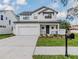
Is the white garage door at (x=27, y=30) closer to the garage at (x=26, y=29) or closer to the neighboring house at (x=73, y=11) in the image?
the garage at (x=26, y=29)

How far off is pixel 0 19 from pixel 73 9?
13.3 ft

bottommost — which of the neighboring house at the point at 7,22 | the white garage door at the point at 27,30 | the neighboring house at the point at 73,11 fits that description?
the white garage door at the point at 27,30

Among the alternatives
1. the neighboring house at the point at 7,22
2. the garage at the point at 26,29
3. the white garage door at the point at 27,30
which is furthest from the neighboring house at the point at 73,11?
the white garage door at the point at 27,30

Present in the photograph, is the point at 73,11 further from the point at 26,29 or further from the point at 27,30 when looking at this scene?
the point at 26,29

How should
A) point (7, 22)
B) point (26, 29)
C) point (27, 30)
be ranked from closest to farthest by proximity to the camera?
point (7, 22), point (27, 30), point (26, 29)

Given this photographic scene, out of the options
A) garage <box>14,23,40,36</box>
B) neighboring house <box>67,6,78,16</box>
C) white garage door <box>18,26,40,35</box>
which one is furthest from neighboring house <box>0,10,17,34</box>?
neighboring house <box>67,6,78,16</box>

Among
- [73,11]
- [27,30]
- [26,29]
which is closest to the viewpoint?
[73,11]

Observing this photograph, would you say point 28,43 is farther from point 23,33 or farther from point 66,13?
point 66,13

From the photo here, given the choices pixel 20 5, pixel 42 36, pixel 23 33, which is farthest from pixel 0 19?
pixel 20 5

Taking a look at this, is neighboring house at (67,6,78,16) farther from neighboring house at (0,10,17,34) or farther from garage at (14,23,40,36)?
garage at (14,23,40,36)

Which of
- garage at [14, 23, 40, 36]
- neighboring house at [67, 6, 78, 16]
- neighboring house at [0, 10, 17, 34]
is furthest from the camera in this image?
garage at [14, 23, 40, 36]

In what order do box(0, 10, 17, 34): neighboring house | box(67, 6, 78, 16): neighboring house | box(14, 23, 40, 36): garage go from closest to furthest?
box(67, 6, 78, 16): neighboring house, box(0, 10, 17, 34): neighboring house, box(14, 23, 40, 36): garage

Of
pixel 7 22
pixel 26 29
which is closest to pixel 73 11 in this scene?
pixel 7 22

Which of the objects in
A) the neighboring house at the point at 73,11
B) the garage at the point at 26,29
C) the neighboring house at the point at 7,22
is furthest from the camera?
the garage at the point at 26,29
